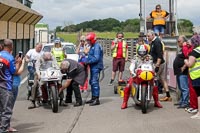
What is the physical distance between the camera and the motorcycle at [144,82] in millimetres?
10156

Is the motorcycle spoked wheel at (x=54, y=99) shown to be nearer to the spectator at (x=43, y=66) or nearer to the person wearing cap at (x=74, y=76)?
the spectator at (x=43, y=66)

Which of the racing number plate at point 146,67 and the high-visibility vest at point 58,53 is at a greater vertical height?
the high-visibility vest at point 58,53

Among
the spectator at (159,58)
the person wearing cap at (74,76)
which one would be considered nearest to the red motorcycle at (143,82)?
the spectator at (159,58)

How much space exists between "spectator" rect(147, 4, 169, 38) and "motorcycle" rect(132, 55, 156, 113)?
27.5ft

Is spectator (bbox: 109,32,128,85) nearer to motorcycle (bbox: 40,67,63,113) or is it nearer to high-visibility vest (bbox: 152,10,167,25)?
high-visibility vest (bbox: 152,10,167,25)

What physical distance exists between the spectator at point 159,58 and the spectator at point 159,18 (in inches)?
247

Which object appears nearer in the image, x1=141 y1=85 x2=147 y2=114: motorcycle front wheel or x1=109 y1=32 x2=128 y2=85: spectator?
x1=141 y1=85 x2=147 y2=114: motorcycle front wheel

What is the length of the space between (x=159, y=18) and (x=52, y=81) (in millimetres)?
8688

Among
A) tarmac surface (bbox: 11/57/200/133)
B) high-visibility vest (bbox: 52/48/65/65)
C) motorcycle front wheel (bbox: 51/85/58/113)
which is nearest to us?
tarmac surface (bbox: 11/57/200/133)

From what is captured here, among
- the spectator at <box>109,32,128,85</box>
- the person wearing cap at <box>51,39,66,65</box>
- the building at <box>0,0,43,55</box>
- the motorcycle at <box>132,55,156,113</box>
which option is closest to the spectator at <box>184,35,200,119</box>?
the motorcycle at <box>132,55,156,113</box>

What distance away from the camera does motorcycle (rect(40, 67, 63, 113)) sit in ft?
35.2

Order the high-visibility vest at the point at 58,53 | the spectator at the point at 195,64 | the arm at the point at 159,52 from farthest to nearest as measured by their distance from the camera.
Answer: the high-visibility vest at the point at 58,53
the arm at the point at 159,52
the spectator at the point at 195,64

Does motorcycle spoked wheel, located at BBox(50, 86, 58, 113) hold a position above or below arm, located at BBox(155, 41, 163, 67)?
below

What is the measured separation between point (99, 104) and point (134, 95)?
5.21 ft
